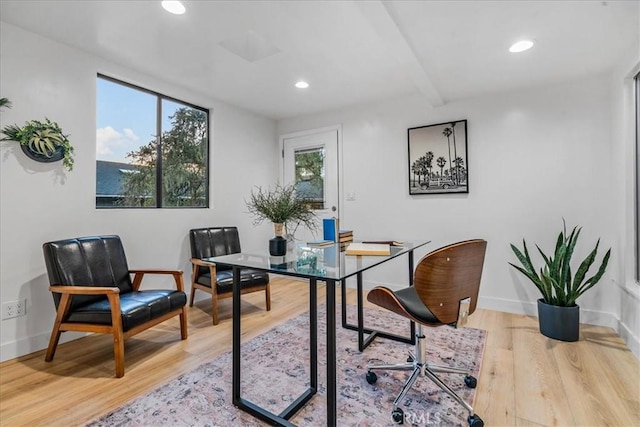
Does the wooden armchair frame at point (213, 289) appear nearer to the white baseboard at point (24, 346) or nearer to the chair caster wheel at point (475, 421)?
the white baseboard at point (24, 346)

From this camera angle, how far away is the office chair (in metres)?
1.49

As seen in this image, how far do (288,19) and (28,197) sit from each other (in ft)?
7.65

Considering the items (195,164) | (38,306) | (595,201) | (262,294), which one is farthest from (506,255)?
(38,306)

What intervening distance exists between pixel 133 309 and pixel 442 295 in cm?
198

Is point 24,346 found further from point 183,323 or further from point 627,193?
point 627,193

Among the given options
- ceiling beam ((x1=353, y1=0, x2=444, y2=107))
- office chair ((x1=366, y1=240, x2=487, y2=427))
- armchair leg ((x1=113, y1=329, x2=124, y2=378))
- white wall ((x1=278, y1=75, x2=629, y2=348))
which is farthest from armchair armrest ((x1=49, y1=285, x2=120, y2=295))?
white wall ((x1=278, y1=75, x2=629, y2=348))

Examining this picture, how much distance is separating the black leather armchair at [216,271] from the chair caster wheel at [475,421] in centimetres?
181

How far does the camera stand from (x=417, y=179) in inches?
143

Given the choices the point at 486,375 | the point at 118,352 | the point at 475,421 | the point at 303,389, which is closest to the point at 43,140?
the point at 118,352

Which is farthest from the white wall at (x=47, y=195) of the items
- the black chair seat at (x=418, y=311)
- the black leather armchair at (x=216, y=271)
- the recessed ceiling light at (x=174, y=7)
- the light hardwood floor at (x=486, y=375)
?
the black chair seat at (x=418, y=311)

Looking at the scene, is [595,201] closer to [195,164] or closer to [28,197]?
[195,164]

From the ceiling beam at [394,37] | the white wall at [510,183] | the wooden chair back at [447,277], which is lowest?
the wooden chair back at [447,277]

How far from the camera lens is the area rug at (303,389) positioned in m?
1.60

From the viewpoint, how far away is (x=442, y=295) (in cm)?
153
